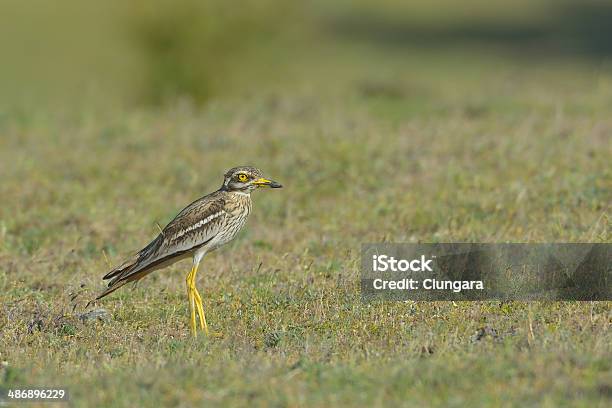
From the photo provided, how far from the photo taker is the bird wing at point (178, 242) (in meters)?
9.73

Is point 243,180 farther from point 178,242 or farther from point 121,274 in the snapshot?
point 121,274

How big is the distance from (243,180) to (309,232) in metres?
3.29

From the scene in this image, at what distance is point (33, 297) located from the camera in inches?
421

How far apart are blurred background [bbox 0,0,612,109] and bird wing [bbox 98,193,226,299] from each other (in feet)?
37.8

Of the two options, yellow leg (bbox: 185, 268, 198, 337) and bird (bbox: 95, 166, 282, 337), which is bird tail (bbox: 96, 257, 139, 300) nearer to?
bird (bbox: 95, 166, 282, 337)

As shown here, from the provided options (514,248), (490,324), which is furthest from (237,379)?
(514,248)

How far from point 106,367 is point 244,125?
1102 cm

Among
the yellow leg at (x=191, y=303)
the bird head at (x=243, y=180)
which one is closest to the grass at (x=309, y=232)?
the yellow leg at (x=191, y=303)

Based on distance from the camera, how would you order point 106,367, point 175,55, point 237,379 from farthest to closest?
point 175,55 → point 106,367 → point 237,379

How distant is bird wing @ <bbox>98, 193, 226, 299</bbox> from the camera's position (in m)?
9.73

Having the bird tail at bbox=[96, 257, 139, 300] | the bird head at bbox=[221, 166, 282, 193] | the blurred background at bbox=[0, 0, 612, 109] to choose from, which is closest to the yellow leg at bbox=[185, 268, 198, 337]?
the bird tail at bbox=[96, 257, 139, 300]

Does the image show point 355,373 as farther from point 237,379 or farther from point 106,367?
point 106,367

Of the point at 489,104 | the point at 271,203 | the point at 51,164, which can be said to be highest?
the point at 489,104

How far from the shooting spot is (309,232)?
13273mm
